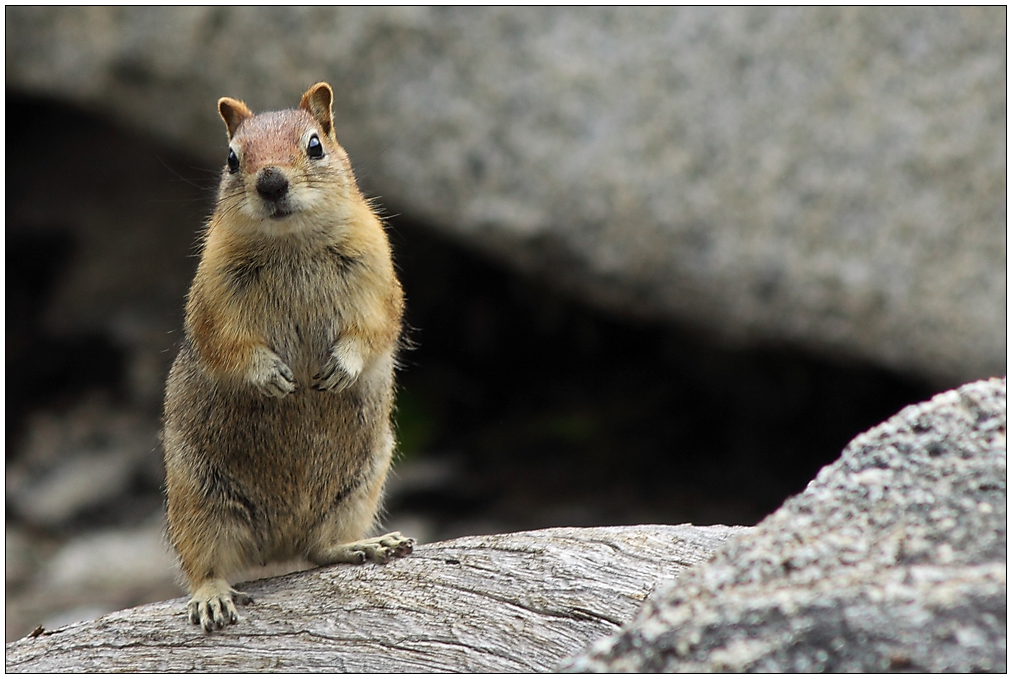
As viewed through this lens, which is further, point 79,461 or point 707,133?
point 79,461

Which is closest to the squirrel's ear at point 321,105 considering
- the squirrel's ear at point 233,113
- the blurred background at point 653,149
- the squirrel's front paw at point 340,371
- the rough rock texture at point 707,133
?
the squirrel's ear at point 233,113

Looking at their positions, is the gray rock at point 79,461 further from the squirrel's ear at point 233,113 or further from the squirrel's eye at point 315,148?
the squirrel's eye at point 315,148

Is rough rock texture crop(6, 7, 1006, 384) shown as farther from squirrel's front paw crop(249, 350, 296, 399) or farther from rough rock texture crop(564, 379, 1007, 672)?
rough rock texture crop(564, 379, 1007, 672)

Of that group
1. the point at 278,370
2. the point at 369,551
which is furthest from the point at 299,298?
the point at 369,551

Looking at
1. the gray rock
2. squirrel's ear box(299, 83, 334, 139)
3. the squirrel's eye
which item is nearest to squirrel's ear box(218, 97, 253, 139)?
squirrel's ear box(299, 83, 334, 139)

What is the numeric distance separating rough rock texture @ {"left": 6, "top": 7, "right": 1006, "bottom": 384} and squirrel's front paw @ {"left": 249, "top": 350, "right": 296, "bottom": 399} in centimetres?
266

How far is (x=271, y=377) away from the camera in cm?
345

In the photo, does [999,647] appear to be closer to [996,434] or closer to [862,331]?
[996,434]

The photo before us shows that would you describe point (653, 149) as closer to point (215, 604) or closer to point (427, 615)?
point (427, 615)

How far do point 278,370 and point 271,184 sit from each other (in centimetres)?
60

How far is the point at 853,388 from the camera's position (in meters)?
6.97

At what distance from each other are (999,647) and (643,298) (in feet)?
14.4

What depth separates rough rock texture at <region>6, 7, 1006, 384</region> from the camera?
5.81 metres

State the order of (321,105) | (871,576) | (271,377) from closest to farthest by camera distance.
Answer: (871,576)
(271,377)
(321,105)
